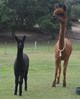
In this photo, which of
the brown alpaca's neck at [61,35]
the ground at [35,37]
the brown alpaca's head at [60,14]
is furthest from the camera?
the ground at [35,37]

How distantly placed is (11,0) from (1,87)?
28308 millimetres

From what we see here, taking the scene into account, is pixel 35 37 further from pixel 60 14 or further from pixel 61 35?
pixel 60 14

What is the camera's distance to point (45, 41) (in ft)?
125

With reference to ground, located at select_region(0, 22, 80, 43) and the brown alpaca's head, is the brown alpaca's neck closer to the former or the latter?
the brown alpaca's head

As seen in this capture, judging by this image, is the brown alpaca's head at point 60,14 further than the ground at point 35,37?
No

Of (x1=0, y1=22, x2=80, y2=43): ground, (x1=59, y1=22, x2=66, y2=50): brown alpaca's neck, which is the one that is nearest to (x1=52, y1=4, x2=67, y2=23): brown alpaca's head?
(x1=59, y1=22, x2=66, y2=50): brown alpaca's neck

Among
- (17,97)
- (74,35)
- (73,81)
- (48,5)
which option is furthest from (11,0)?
(17,97)

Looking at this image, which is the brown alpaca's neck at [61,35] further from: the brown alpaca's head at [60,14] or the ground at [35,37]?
the ground at [35,37]

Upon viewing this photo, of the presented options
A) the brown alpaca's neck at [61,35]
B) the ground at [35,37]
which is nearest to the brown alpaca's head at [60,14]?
the brown alpaca's neck at [61,35]

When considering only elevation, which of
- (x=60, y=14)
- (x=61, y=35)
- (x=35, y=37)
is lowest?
(x=35, y=37)

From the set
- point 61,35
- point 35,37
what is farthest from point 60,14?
point 35,37

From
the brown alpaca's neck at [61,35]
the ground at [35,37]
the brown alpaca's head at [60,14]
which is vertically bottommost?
the ground at [35,37]

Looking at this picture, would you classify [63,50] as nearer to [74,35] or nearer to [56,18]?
[56,18]

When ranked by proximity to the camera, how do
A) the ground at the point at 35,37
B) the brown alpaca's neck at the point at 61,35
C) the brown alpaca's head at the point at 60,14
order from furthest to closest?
1. the ground at the point at 35,37
2. the brown alpaca's neck at the point at 61,35
3. the brown alpaca's head at the point at 60,14
